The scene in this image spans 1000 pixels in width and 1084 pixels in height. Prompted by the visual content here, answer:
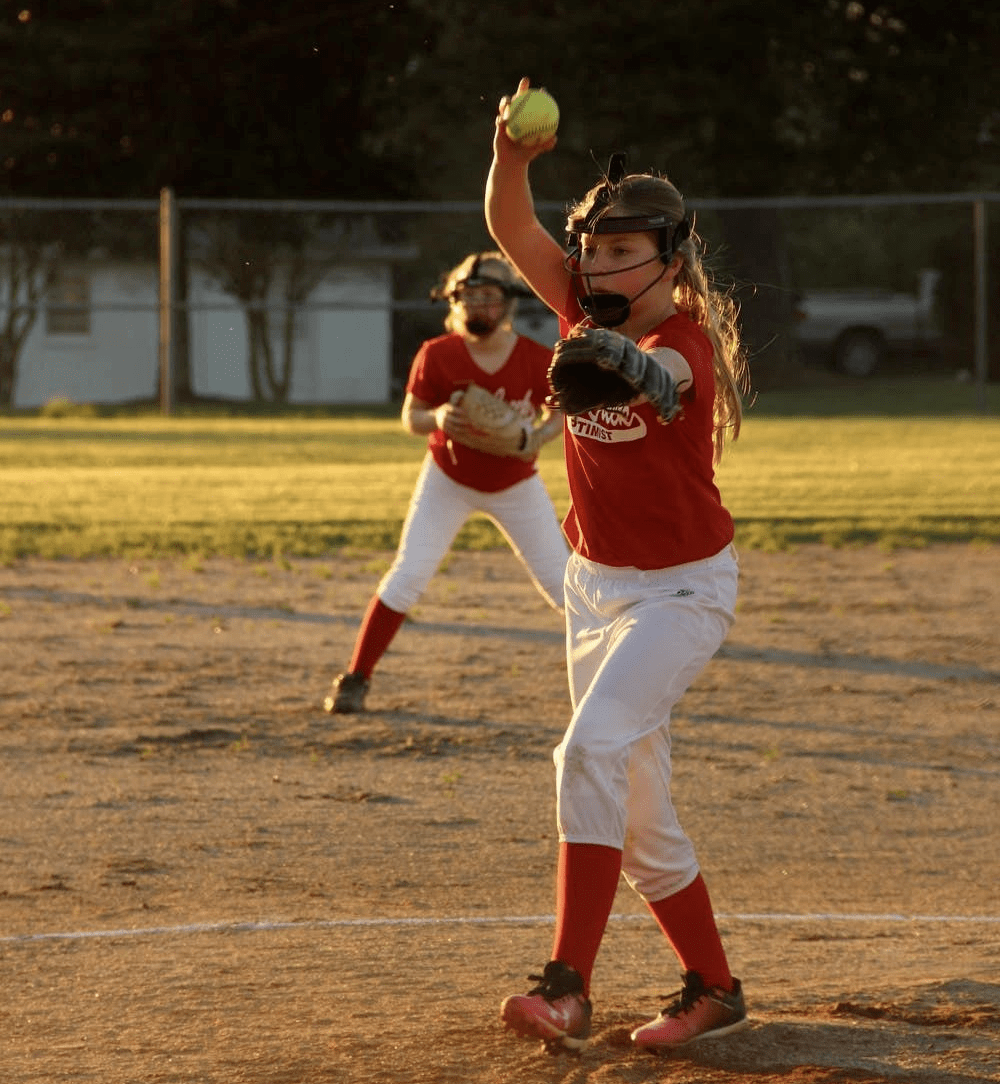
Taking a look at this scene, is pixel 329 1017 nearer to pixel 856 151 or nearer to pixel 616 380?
pixel 616 380

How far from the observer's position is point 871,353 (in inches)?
1439

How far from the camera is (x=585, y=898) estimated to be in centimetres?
419

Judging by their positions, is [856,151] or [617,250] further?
[856,151]

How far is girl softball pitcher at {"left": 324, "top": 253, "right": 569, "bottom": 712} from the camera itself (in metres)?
8.52

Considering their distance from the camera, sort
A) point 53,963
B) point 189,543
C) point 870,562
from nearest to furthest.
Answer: point 53,963
point 870,562
point 189,543

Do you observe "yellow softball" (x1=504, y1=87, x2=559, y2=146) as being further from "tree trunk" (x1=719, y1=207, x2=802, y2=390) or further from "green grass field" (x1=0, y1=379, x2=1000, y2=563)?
"tree trunk" (x1=719, y1=207, x2=802, y2=390)

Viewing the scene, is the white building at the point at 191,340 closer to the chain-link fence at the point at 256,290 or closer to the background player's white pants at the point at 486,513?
the chain-link fence at the point at 256,290

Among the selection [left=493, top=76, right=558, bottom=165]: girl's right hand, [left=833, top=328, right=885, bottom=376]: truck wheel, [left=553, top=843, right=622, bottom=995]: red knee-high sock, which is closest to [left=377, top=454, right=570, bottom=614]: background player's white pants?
[left=493, top=76, right=558, bottom=165]: girl's right hand

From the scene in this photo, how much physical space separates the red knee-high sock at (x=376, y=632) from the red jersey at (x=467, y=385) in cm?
67

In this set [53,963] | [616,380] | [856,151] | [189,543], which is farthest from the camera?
[856,151]

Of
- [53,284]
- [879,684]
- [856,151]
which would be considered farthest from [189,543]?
[856,151]

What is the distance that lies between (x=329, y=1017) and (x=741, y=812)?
108 inches

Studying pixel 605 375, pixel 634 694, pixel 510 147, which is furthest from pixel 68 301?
pixel 605 375

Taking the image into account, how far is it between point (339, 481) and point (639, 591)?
1462 cm
